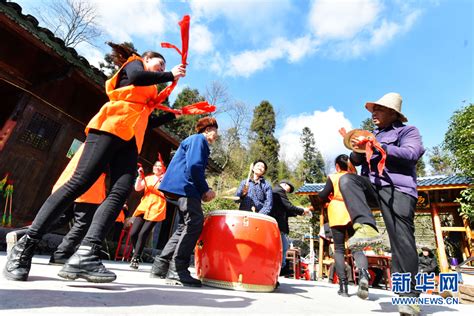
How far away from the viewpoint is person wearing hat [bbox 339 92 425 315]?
2.22 metres

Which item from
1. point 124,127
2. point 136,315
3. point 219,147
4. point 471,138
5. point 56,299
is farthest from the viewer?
point 219,147

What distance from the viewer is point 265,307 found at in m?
1.96

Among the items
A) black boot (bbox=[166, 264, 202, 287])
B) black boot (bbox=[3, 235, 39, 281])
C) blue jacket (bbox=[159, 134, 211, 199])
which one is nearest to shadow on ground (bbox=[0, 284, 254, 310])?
black boot (bbox=[3, 235, 39, 281])

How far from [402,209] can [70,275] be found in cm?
257

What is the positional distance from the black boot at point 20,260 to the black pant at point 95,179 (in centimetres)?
6

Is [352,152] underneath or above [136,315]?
above

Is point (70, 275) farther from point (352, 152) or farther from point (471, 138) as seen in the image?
point (471, 138)

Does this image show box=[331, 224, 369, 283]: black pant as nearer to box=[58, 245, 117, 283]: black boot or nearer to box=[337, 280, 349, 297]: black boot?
box=[337, 280, 349, 297]: black boot

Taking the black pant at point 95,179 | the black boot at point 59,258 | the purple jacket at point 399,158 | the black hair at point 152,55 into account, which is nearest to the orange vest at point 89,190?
the black boot at point 59,258

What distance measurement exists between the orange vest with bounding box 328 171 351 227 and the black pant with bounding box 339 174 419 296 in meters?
1.36

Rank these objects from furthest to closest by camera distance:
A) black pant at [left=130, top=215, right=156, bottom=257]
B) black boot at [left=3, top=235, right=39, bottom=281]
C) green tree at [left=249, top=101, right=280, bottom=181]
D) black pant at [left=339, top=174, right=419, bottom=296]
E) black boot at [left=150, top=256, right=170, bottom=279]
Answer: green tree at [left=249, top=101, right=280, bottom=181], black pant at [left=130, top=215, right=156, bottom=257], black boot at [left=150, top=256, right=170, bottom=279], black pant at [left=339, top=174, right=419, bottom=296], black boot at [left=3, top=235, right=39, bottom=281]

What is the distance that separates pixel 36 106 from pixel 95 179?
Result: 480 cm

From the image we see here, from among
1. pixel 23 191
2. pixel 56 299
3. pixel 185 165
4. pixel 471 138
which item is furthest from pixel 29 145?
pixel 471 138

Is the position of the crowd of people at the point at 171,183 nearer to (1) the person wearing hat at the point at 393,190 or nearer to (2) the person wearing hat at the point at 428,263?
(1) the person wearing hat at the point at 393,190
